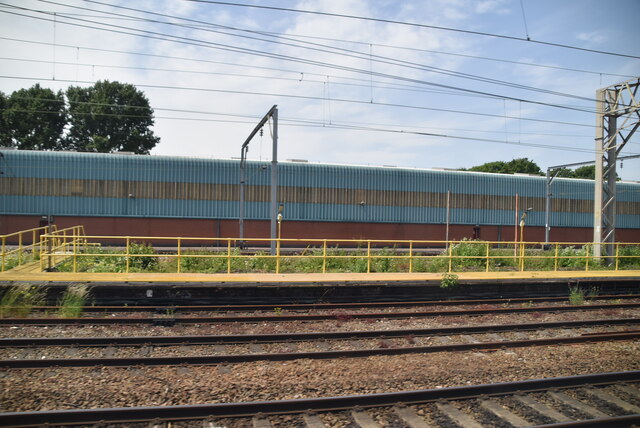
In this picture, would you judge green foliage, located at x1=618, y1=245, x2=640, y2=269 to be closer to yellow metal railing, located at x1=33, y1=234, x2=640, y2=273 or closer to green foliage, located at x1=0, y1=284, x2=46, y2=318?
yellow metal railing, located at x1=33, y1=234, x2=640, y2=273

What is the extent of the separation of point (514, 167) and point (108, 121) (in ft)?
193

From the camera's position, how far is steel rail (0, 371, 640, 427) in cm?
513

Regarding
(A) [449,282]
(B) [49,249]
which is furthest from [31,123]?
(A) [449,282]

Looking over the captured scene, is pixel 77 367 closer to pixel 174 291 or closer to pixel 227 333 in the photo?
pixel 227 333

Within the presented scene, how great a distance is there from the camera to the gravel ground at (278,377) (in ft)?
19.5

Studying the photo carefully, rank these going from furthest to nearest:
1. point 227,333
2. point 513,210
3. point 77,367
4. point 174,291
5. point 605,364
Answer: point 513,210 → point 174,291 → point 227,333 → point 605,364 → point 77,367

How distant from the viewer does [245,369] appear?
7242mm

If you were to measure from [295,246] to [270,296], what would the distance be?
19543mm

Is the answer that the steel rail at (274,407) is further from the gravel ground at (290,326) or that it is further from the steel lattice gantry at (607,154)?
the steel lattice gantry at (607,154)

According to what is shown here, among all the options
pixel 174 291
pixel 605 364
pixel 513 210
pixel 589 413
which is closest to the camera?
pixel 589 413

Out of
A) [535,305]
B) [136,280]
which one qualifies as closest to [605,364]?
[535,305]

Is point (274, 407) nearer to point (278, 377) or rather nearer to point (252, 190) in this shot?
point (278, 377)

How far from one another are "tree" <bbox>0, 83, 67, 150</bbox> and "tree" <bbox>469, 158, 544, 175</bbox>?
57666mm

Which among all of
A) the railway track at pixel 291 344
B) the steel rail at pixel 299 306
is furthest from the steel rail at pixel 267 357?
the steel rail at pixel 299 306
